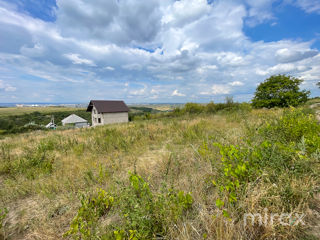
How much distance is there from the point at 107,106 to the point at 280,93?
36.0m

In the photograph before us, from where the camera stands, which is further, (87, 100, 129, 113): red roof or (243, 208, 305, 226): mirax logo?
(87, 100, 129, 113): red roof

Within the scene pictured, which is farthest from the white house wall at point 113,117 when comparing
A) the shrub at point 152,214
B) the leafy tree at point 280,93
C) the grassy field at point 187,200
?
the shrub at point 152,214

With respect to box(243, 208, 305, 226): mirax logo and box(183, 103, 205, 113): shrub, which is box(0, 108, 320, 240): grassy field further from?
box(183, 103, 205, 113): shrub

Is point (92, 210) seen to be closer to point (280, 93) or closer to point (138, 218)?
point (138, 218)

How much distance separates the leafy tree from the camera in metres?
10.1

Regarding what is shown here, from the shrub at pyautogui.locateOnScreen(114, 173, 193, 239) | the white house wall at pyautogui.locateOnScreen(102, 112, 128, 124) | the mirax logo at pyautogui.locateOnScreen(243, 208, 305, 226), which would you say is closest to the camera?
the mirax logo at pyautogui.locateOnScreen(243, 208, 305, 226)

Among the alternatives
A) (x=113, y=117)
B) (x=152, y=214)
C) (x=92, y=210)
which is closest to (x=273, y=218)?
(x=152, y=214)

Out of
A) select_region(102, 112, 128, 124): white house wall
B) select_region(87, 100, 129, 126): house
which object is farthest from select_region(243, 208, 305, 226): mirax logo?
select_region(102, 112, 128, 124): white house wall

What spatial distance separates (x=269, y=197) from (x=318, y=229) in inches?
16.6

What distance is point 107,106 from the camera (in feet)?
120

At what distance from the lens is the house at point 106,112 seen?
1342 inches

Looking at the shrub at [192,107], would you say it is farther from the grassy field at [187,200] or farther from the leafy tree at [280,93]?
the grassy field at [187,200]

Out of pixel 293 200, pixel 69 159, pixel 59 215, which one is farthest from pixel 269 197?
pixel 69 159

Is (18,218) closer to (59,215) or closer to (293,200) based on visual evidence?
(59,215)
